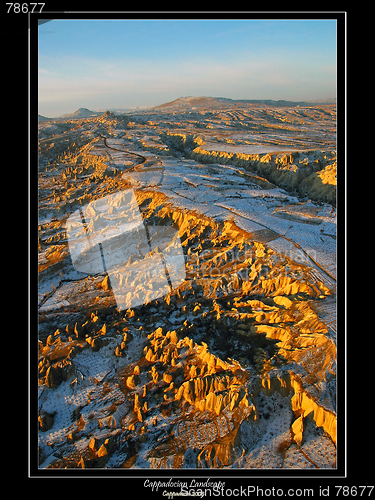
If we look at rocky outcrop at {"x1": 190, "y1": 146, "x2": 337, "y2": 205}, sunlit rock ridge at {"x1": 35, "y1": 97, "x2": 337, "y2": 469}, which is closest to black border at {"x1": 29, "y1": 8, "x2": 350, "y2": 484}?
sunlit rock ridge at {"x1": 35, "y1": 97, "x2": 337, "y2": 469}

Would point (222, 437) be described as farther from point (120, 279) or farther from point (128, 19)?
point (128, 19)
